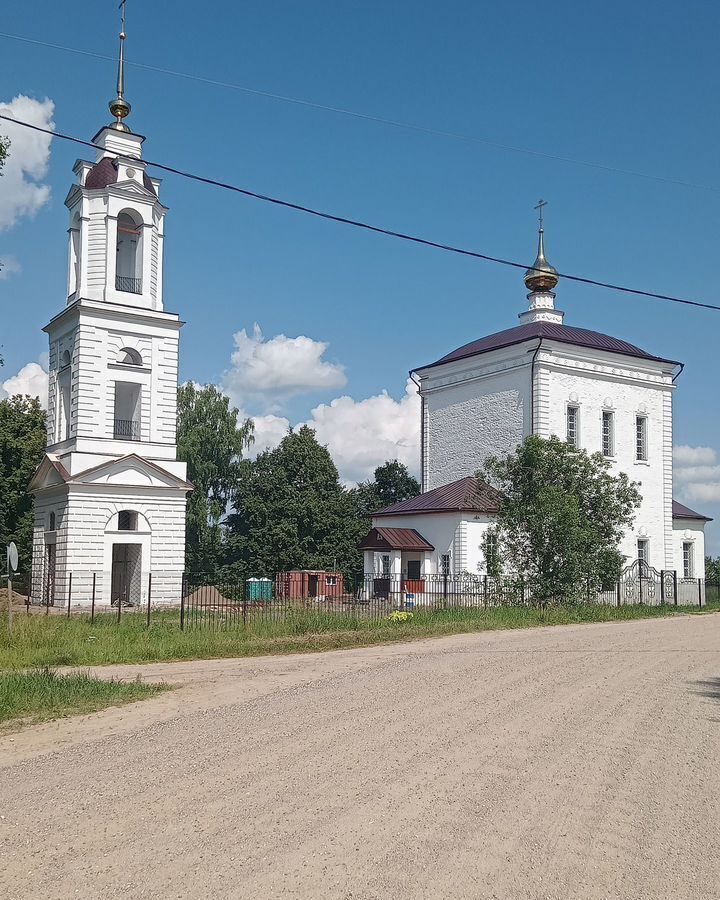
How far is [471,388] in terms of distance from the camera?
37.9 m

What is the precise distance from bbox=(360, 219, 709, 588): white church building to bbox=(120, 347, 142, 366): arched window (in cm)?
1059

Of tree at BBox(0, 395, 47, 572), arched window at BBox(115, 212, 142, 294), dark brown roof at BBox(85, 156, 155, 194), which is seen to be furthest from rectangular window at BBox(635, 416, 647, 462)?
tree at BBox(0, 395, 47, 572)

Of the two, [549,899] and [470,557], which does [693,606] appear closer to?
[470,557]

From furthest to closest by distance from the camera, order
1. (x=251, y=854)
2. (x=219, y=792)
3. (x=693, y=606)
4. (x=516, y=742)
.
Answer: (x=693, y=606)
(x=516, y=742)
(x=219, y=792)
(x=251, y=854)

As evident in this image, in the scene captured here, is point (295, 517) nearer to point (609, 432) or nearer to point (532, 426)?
point (532, 426)

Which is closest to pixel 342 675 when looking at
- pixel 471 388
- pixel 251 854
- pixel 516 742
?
pixel 516 742

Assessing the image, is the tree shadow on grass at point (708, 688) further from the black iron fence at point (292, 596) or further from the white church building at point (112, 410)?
the white church building at point (112, 410)

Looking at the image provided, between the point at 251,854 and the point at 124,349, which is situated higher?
the point at 124,349

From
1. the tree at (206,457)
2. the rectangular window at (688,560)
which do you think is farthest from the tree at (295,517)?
the rectangular window at (688,560)

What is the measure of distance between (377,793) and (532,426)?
28674mm

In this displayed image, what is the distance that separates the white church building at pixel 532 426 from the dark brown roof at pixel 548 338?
0.08m

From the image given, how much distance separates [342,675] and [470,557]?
19.4m

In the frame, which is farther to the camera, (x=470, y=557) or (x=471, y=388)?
(x=471, y=388)

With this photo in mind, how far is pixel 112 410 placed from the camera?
31844 mm
